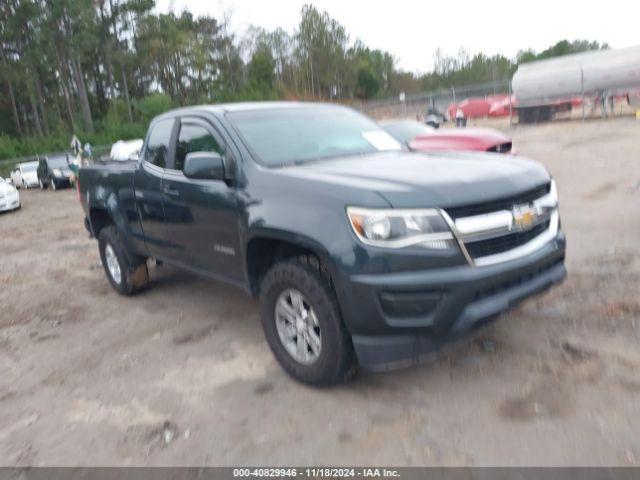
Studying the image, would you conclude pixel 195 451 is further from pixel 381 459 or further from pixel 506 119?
pixel 506 119

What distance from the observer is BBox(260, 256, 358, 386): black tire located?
11.2 feet

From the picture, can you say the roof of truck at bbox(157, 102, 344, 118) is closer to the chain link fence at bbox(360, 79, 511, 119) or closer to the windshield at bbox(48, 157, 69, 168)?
the windshield at bbox(48, 157, 69, 168)

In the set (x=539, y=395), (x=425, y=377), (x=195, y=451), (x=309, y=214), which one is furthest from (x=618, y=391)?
(x=195, y=451)

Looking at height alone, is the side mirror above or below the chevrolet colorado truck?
above

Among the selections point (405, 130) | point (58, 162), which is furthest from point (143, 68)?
point (405, 130)

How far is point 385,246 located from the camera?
3.15m

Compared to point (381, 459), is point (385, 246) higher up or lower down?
higher up

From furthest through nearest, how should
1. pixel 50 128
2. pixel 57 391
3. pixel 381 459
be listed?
pixel 50 128, pixel 57 391, pixel 381 459

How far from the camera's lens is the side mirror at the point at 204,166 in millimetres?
3896

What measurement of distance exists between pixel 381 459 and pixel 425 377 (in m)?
0.92

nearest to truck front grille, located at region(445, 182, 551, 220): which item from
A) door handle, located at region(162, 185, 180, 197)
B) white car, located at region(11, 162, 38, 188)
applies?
door handle, located at region(162, 185, 180, 197)

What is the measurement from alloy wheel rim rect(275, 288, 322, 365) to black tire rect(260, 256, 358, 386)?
3 centimetres

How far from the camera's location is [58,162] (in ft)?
78.6

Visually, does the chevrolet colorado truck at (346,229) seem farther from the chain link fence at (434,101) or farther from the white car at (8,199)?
the chain link fence at (434,101)
